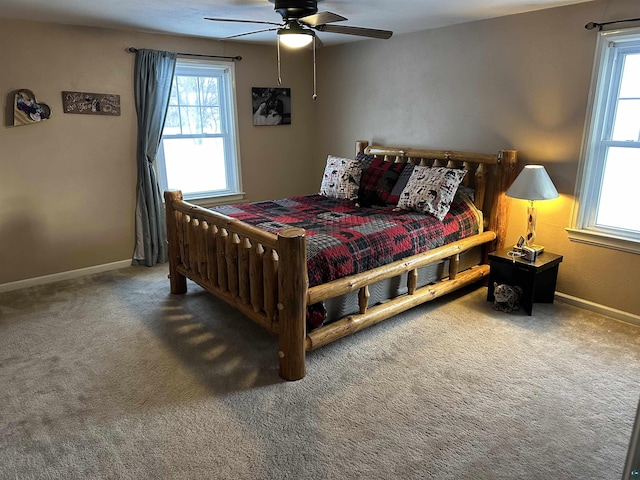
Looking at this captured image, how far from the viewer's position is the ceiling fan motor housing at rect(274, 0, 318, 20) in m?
2.78

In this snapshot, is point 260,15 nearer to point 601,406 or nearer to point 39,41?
point 39,41

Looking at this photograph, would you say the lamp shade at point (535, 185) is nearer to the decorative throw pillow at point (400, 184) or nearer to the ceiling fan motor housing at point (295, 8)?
the decorative throw pillow at point (400, 184)

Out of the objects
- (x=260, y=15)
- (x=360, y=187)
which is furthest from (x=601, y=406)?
(x=260, y=15)

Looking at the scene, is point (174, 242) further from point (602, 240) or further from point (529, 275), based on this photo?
point (602, 240)

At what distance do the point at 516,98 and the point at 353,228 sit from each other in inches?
71.1

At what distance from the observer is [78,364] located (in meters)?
2.72

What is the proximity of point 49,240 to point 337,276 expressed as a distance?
2.89m

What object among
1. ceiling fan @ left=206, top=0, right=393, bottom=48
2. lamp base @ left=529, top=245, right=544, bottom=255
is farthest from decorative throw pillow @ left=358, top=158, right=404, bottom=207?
ceiling fan @ left=206, top=0, right=393, bottom=48

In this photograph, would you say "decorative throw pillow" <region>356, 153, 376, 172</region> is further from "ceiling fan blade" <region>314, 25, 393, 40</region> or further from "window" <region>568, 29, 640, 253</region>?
"window" <region>568, 29, 640, 253</region>

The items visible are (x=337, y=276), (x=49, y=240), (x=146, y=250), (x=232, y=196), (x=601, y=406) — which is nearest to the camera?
(x=601, y=406)

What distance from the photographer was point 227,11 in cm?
334

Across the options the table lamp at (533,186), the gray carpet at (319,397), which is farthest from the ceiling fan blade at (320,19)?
the gray carpet at (319,397)

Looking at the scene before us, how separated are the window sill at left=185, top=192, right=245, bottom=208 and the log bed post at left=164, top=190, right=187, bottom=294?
43.0 inches

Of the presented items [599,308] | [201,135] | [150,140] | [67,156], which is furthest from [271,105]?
[599,308]
